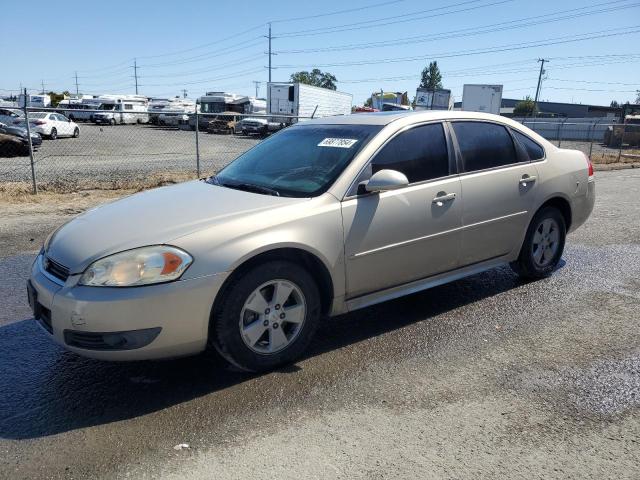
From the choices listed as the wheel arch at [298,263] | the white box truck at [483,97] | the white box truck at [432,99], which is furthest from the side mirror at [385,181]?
the white box truck at [432,99]

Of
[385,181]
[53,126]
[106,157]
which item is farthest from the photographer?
[53,126]

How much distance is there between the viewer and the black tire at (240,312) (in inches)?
123

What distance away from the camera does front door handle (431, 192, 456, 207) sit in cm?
407

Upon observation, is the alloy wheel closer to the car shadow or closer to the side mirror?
the car shadow

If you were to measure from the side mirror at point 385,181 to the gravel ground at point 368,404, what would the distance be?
114cm

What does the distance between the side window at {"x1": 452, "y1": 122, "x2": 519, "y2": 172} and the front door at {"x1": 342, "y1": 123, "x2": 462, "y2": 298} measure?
217 millimetres

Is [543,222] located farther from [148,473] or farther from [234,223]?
[148,473]

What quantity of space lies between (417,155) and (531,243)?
1.64 m

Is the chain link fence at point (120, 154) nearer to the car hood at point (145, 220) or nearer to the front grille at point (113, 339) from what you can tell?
the car hood at point (145, 220)

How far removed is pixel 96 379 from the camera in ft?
11.0

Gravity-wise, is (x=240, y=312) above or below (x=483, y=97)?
below

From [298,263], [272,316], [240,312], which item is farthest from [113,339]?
[298,263]

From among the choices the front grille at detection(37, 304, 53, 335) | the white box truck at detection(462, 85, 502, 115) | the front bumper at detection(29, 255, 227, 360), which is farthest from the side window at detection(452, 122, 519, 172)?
the white box truck at detection(462, 85, 502, 115)

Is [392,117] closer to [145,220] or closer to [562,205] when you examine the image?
[145,220]
